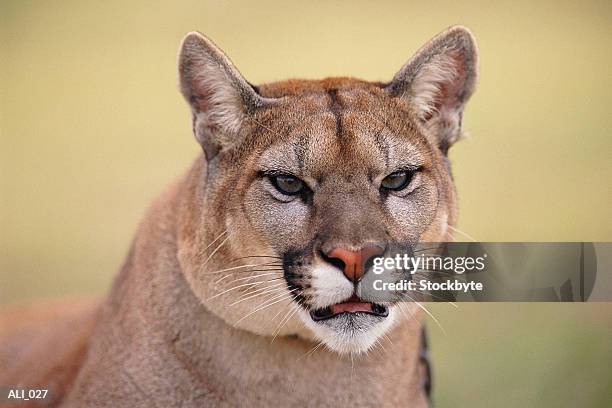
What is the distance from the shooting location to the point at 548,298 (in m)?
4.86

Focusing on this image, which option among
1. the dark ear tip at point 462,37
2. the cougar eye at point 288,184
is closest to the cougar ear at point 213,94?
the cougar eye at point 288,184

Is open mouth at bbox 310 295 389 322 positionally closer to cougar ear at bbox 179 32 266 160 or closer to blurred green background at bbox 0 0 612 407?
cougar ear at bbox 179 32 266 160

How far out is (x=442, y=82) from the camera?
13.2ft

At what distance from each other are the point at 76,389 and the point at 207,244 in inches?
38.1

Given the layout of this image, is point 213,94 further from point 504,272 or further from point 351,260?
point 504,272

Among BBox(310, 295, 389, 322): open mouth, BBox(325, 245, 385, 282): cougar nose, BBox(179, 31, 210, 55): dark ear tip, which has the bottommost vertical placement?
BBox(310, 295, 389, 322): open mouth

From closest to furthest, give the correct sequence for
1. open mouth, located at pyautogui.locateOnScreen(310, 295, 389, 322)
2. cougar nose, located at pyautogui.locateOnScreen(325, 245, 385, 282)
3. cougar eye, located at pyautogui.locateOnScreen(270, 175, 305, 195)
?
cougar nose, located at pyautogui.locateOnScreen(325, 245, 385, 282) → open mouth, located at pyautogui.locateOnScreen(310, 295, 389, 322) → cougar eye, located at pyautogui.locateOnScreen(270, 175, 305, 195)

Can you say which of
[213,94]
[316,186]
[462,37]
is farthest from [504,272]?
[213,94]

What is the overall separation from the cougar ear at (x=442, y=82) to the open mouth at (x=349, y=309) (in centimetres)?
86

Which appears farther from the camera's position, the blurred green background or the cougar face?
the blurred green background

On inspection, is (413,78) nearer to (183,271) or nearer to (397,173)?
(397,173)

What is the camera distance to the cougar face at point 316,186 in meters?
3.49

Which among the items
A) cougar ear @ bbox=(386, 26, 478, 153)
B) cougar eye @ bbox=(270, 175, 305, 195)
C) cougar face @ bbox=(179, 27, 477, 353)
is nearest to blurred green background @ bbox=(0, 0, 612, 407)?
cougar ear @ bbox=(386, 26, 478, 153)

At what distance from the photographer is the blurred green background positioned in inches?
208
